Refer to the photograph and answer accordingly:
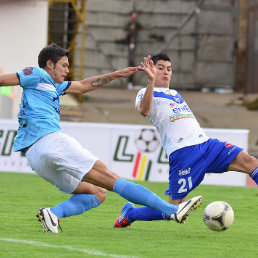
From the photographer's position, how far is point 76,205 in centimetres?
778

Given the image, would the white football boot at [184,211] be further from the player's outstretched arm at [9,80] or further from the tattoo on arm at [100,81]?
the player's outstretched arm at [9,80]

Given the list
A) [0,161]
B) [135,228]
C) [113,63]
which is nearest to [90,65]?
[113,63]

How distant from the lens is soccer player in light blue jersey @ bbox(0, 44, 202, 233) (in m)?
7.36

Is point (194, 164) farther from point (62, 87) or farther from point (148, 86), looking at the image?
point (62, 87)

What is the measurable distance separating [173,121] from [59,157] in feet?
5.04

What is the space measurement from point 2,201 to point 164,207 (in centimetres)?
422

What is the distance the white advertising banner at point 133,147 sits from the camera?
16.0 m

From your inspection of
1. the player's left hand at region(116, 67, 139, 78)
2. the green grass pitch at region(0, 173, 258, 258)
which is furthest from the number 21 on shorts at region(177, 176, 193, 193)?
the player's left hand at region(116, 67, 139, 78)

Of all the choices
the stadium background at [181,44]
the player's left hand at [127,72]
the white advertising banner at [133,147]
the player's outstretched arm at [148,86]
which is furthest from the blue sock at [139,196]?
the stadium background at [181,44]

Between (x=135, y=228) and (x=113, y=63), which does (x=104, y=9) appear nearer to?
(x=113, y=63)

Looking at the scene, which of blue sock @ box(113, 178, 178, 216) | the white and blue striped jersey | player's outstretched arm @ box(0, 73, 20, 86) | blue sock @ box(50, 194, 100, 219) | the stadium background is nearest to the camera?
player's outstretched arm @ box(0, 73, 20, 86)

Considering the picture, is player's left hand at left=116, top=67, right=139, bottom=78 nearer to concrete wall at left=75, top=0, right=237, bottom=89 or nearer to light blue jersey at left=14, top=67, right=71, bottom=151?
light blue jersey at left=14, top=67, right=71, bottom=151

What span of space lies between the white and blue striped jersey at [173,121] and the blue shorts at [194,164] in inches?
3.9

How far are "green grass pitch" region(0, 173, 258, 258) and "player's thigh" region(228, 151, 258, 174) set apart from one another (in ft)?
2.07
